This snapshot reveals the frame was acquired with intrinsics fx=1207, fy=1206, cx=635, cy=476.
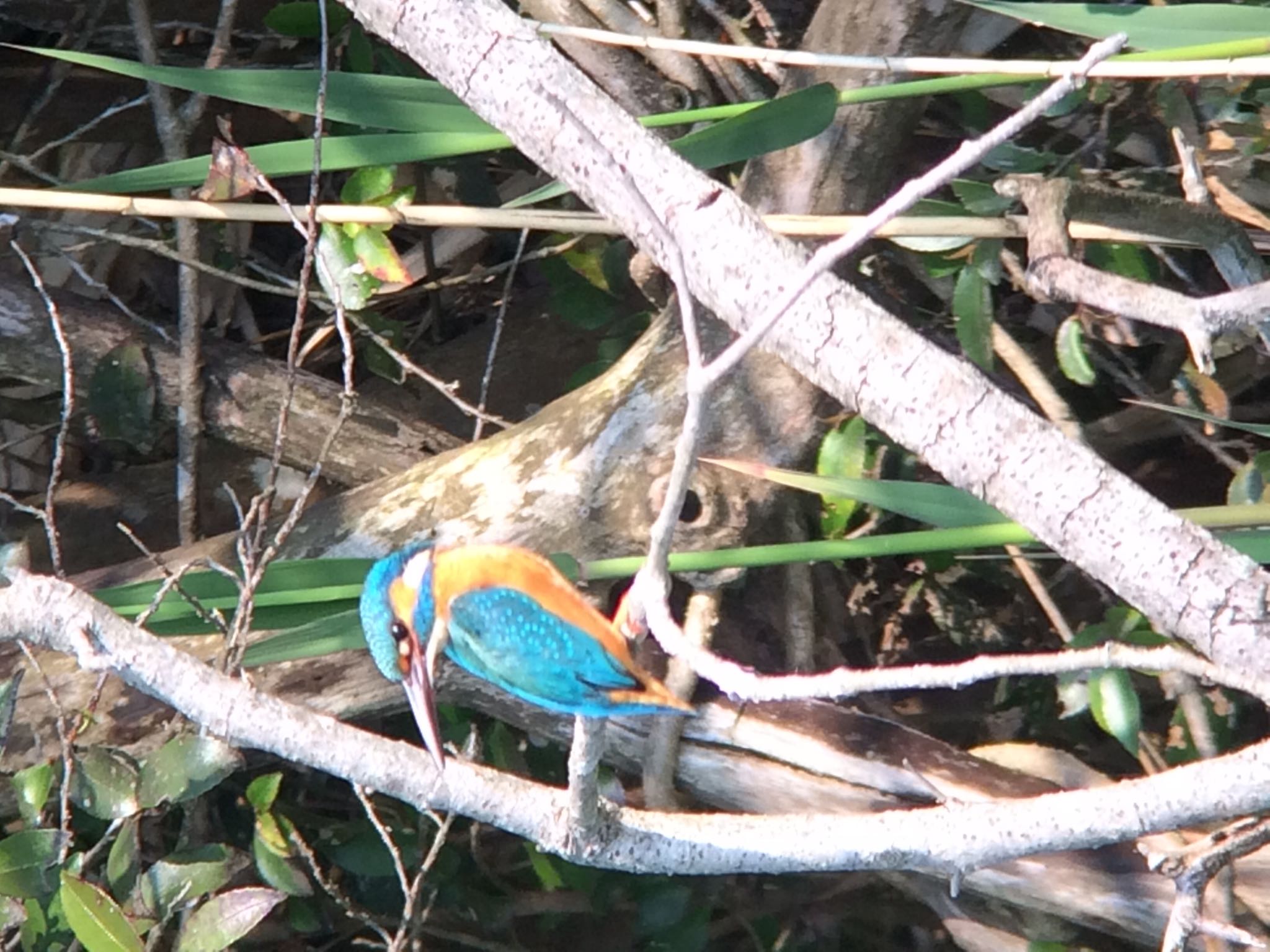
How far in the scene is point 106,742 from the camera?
1.25 m

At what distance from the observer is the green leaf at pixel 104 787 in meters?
1.13

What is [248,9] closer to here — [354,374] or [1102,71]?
[354,374]

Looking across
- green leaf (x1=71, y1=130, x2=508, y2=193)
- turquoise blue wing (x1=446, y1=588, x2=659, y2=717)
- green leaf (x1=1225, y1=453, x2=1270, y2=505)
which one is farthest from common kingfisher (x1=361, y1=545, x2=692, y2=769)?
green leaf (x1=1225, y1=453, x2=1270, y2=505)

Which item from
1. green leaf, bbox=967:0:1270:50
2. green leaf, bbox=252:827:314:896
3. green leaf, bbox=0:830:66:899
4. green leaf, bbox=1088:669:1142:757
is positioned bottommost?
green leaf, bbox=252:827:314:896

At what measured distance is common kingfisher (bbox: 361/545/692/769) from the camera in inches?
31.1

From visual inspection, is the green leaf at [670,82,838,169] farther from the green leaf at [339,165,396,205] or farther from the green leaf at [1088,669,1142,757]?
the green leaf at [1088,669,1142,757]

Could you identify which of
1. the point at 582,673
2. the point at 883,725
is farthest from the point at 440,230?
the point at 582,673

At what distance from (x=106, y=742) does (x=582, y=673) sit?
71cm

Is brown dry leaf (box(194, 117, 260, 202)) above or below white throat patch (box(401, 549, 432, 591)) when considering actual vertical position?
above

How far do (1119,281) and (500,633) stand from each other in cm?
56

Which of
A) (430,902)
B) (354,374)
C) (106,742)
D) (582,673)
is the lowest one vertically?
(430,902)

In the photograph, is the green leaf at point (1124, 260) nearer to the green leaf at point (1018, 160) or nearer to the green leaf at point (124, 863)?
the green leaf at point (1018, 160)

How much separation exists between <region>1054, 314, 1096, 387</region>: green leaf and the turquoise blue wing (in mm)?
655

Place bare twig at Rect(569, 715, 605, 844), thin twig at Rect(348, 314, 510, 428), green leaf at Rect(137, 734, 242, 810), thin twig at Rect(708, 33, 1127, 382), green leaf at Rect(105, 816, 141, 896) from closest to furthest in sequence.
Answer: thin twig at Rect(708, 33, 1127, 382), bare twig at Rect(569, 715, 605, 844), green leaf at Rect(137, 734, 242, 810), green leaf at Rect(105, 816, 141, 896), thin twig at Rect(348, 314, 510, 428)
